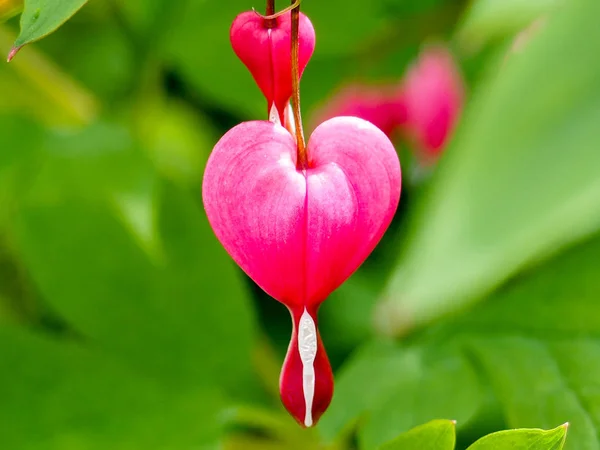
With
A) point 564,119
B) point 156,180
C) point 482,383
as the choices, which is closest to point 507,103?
point 564,119

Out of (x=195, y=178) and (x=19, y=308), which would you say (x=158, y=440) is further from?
(x=195, y=178)

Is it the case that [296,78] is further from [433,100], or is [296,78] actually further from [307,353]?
[433,100]

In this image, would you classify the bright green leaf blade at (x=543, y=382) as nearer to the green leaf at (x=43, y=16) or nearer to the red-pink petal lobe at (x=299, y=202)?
the red-pink petal lobe at (x=299, y=202)

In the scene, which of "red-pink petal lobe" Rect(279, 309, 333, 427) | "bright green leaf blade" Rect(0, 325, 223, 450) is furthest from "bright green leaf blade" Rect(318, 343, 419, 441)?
"red-pink petal lobe" Rect(279, 309, 333, 427)

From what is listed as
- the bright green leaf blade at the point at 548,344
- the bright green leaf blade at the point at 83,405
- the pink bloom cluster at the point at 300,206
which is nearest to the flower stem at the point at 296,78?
the pink bloom cluster at the point at 300,206

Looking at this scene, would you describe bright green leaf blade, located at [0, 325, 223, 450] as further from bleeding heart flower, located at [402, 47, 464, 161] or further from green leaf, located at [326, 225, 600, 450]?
bleeding heart flower, located at [402, 47, 464, 161]
